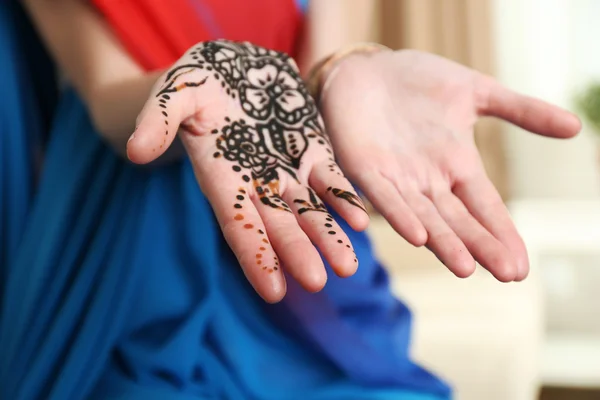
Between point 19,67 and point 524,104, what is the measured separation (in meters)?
0.48

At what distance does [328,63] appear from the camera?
49cm

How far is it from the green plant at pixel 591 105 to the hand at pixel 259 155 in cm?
166

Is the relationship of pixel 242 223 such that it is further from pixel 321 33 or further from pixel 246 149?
pixel 321 33

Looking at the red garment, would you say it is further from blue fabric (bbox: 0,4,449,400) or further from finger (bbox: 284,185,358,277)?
finger (bbox: 284,185,358,277)

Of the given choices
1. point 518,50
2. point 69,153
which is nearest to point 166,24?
point 69,153

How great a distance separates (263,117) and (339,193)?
83 mm

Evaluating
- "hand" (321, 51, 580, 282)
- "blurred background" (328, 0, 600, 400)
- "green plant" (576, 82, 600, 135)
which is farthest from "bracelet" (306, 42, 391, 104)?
"green plant" (576, 82, 600, 135)

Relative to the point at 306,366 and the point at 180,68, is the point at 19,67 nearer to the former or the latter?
the point at 180,68

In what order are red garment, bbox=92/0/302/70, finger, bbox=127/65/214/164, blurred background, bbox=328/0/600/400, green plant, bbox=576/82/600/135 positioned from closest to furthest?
finger, bbox=127/65/214/164 → red garment, bbox=92/0/302/70 → blurred background, bbox=328/0/600/400 → green plant, bbox=576/82/600/135

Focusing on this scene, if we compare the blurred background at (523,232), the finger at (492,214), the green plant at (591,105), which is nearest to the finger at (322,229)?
the finger at (492,214)

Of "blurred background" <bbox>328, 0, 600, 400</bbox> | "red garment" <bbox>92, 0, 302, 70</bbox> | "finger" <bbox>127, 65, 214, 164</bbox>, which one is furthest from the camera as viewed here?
"blurred background" <bbox>328, 0, 600, 400</bbox>

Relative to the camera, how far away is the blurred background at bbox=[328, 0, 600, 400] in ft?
3.50

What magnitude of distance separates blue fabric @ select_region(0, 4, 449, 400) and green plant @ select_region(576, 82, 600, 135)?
5.00 feet

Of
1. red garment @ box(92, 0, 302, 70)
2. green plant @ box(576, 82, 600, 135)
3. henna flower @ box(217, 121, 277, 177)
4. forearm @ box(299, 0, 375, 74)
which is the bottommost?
henna flower @ box(217, 121, 277, 177)
